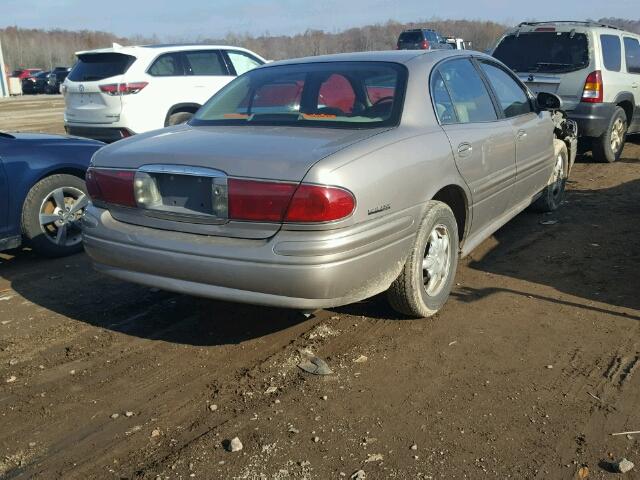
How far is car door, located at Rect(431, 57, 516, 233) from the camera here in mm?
4281

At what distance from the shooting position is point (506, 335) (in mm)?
3900

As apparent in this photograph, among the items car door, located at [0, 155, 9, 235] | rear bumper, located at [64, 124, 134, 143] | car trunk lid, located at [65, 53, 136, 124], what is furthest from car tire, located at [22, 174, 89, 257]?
car trunk lid, located at [65, 53, 136, 124]

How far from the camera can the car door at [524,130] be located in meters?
5.20

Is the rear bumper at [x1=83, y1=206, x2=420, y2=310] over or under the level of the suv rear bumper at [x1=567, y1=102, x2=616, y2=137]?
under

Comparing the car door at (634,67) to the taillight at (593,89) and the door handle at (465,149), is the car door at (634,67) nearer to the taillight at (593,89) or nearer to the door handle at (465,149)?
the taillight at (593,89)

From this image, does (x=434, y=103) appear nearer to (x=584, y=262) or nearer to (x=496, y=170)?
(x=496, y=170)

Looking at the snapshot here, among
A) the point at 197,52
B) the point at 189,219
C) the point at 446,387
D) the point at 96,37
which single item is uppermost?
the point at 96,37

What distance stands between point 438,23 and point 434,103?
72207mm

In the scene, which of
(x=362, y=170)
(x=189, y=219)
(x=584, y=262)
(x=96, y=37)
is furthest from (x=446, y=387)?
(x=96, y=37)

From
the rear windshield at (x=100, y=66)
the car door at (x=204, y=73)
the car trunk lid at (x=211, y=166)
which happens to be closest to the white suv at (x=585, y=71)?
the car door at (x=204, y=73)

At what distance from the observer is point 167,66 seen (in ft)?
32.5

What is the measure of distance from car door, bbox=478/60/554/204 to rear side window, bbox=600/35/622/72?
384 centimetres

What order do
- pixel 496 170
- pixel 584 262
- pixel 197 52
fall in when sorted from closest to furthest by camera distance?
pixel 496 170 → pixel 584 262 → pixel 197 52

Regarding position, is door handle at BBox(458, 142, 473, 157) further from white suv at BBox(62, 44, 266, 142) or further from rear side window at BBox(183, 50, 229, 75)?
rear side window at BBox(183, 50, 229, 75)
